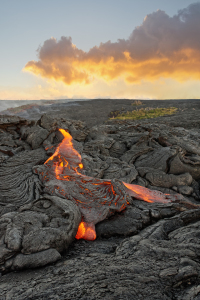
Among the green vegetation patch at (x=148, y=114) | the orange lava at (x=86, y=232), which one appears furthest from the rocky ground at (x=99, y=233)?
the green vegetation patch at (x=148, y=114)

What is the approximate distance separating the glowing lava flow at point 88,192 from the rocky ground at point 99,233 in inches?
11.1

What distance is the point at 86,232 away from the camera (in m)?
5.09

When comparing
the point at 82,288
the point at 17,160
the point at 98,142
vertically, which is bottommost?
the point at 82,288

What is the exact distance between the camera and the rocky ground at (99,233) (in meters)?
2.81

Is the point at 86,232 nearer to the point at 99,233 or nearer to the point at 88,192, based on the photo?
the point at 99,233

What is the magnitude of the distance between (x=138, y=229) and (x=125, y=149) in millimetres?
6327

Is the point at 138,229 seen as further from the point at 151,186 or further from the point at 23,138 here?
the point at 23,138

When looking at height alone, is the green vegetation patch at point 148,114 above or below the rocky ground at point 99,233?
above

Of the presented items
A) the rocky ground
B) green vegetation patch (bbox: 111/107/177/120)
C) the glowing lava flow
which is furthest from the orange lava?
green vegetation patch (bbox: 111/107/177/120)

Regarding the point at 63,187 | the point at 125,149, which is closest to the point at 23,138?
the point at 63,187

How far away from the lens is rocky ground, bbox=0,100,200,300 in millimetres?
2809

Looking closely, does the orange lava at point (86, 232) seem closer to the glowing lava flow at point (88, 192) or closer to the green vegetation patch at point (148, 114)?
the glowing lava flow at point (88, 192)

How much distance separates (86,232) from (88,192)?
1.56m

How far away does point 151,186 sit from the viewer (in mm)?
8070
